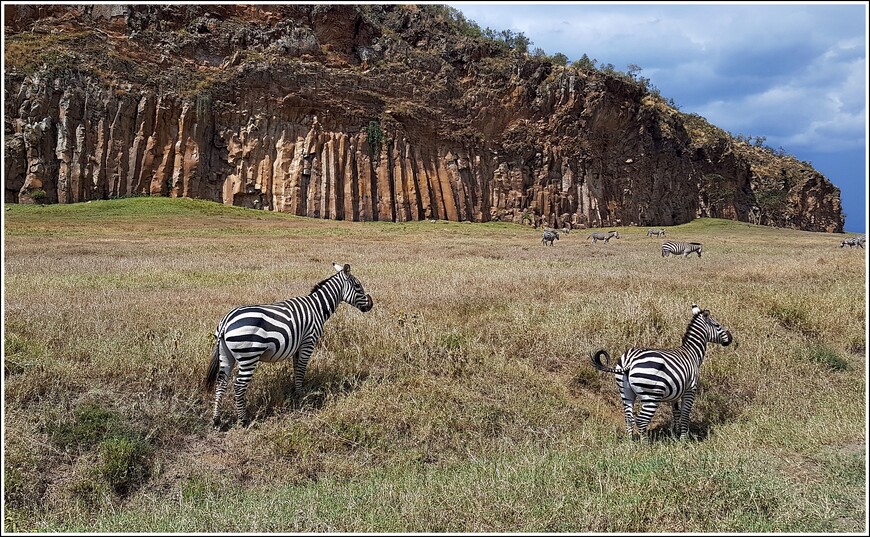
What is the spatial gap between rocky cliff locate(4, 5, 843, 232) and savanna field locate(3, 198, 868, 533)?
4936 cm

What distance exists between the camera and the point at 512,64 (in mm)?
75812

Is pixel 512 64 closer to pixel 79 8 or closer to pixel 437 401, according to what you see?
pixel 79 8

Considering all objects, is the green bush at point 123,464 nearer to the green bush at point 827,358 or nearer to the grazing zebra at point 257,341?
the grazing zebra at point 257,341

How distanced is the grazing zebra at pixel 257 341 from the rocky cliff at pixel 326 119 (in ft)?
180

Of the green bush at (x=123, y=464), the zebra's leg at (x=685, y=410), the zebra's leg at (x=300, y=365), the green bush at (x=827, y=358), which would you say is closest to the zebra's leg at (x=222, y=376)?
the green bush at (x=123, y=464)

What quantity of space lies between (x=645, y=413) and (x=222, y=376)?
5.20 m

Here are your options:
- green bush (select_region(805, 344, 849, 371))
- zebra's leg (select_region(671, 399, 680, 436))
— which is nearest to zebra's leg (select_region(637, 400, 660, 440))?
zebra's leg (select_region(671, 399, 680, 436))

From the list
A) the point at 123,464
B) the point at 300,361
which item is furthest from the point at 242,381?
the point at 123,464

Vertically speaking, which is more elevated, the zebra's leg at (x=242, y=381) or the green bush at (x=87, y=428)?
the zebra's leg at (x=242, y=381)

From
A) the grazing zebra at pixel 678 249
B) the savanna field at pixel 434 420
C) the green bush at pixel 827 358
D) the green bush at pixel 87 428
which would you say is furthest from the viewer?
the grazing zebra at pixel 678 249

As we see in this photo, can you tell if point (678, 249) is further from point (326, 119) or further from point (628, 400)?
point (326, 119)

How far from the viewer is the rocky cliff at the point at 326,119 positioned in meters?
53.9

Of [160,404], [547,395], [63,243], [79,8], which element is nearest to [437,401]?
[547,395]

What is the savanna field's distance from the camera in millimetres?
4820
